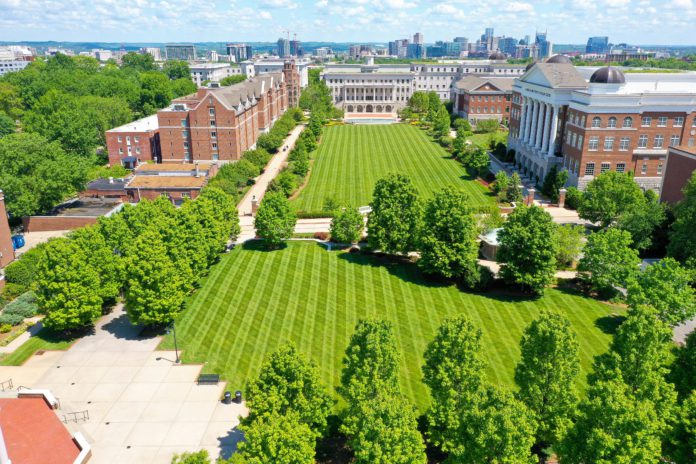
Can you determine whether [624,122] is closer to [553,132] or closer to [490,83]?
[553,132]

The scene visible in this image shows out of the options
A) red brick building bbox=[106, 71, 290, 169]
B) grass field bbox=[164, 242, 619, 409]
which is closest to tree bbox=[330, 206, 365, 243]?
grass field bbox=[164, 242, 619, 409]

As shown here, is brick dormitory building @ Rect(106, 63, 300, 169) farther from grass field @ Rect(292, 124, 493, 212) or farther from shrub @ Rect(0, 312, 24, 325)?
shrub @ Rect(0, 312, 24, 325)

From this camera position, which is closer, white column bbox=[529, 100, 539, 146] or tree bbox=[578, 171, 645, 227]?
tree bbox=[578, 171, 645, 227]

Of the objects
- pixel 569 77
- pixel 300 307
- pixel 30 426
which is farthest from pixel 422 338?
pixel 569 77

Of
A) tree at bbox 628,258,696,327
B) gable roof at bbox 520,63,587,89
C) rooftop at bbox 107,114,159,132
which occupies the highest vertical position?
gable roof at bbox 520,63,587,89

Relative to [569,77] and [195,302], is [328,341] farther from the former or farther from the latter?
[569,77]
